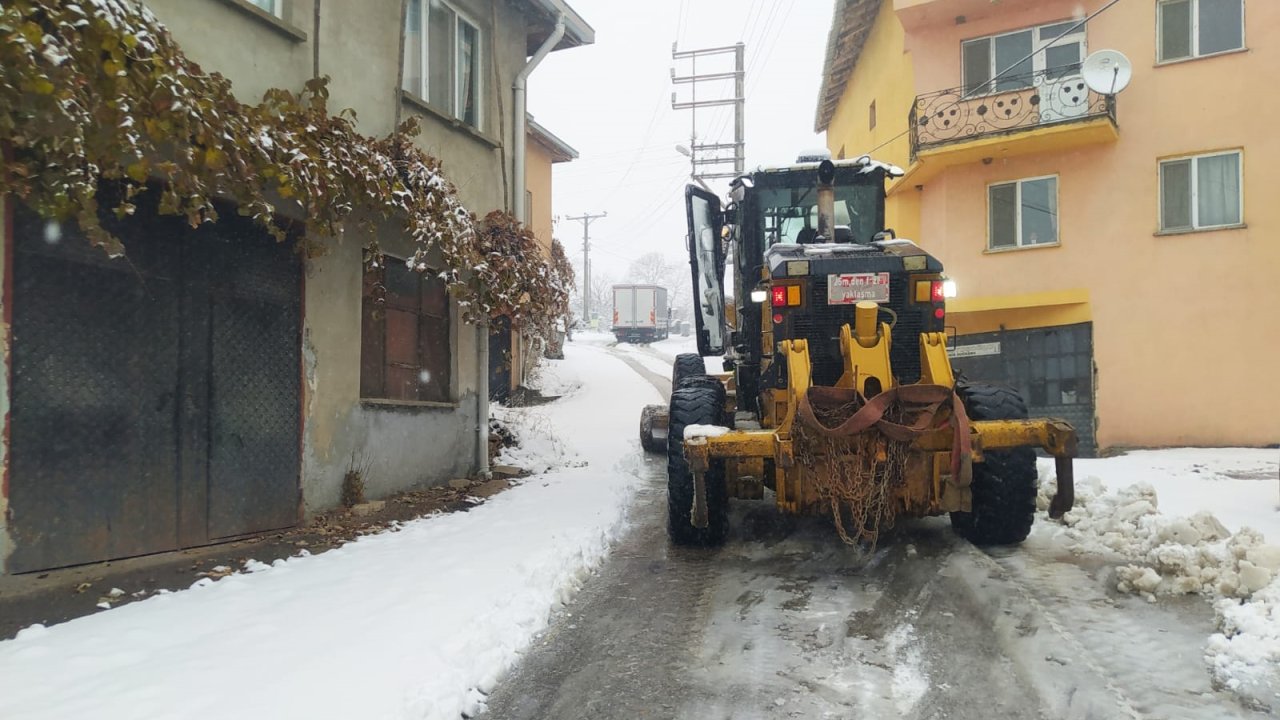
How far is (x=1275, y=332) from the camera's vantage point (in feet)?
40.4

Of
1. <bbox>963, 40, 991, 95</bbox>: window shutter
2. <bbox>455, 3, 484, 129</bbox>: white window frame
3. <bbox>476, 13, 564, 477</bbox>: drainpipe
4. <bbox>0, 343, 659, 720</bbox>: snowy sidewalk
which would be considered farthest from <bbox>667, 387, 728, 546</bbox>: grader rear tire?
<bbox>963, 40, 991, 95</bbox>: window shutter

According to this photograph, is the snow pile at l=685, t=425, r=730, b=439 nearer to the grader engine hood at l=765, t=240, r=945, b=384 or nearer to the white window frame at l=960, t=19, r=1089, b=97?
the grader engine hood at l=765, t=240, r=945, b=384

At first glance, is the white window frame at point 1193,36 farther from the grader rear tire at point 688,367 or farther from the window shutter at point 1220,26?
the grader rear tire at point 688,367

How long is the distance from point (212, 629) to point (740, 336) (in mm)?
5062

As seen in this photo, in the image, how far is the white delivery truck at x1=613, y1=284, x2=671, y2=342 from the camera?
4150 cm

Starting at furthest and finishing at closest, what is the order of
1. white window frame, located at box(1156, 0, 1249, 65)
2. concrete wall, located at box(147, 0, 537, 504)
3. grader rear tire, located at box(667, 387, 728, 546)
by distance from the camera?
white window frame, located at box(1156, 0, 1249, 65)
concrete wall, located at box(147, 0, 537, 504)
grader rear tire, located at box(667, 387, 728, 546)

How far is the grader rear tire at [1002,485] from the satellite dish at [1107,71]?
9.82m

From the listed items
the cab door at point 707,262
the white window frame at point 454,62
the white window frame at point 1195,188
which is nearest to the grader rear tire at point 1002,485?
the cab door at point 707,262

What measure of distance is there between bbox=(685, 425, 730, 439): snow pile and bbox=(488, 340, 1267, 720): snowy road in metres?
1.02

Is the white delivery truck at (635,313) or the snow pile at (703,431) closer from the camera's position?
the snow pile at (703,431)

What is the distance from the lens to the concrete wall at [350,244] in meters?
6.03

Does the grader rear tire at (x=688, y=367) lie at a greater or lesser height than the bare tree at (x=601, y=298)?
lesser

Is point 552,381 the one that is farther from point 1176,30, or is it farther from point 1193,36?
point 1193,36

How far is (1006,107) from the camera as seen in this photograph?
14.1 m
